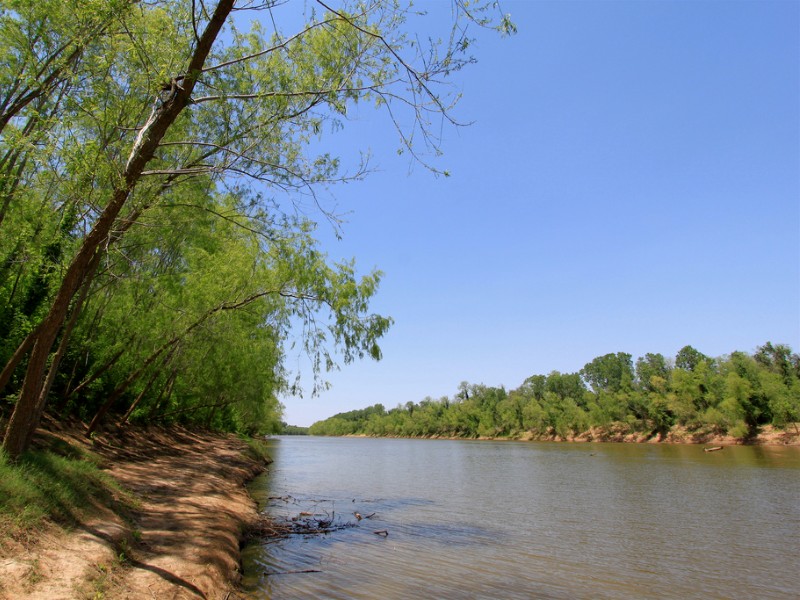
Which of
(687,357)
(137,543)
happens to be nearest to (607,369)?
(687,357)

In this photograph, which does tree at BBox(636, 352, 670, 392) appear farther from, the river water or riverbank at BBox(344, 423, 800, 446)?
the river water

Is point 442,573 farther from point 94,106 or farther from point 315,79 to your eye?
point 94,106

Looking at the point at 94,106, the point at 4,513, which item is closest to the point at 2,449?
the point at 4,513

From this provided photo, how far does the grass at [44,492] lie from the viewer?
20.4 ft

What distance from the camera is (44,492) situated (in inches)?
289

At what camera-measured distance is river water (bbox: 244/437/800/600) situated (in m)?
9.11

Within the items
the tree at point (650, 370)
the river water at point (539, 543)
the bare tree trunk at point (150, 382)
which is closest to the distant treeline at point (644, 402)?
the tree at point (650, 370)

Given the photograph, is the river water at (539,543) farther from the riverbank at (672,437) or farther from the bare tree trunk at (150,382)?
the riverbank at (672,437)

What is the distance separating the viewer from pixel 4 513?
604cm

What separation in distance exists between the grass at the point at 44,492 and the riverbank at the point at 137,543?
16 cm

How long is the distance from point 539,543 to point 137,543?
995cm

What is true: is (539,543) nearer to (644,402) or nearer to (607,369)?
(644,402)

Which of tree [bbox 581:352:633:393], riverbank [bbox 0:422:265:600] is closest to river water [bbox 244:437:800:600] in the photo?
riverbank [bbox 0:422:265:600]

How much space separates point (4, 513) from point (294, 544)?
6.87 metres
